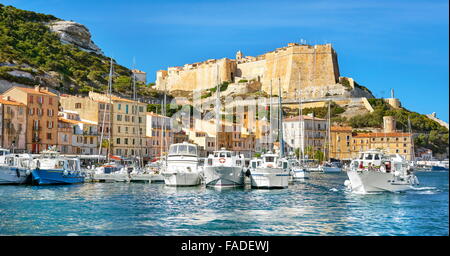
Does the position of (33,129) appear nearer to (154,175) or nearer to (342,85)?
(154,175)

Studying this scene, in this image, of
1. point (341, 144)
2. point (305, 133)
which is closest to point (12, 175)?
point (305, 133)

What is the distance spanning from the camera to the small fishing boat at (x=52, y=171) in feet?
113

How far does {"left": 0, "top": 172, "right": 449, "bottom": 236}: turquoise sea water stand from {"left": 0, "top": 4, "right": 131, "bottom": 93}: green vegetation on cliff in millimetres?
50038

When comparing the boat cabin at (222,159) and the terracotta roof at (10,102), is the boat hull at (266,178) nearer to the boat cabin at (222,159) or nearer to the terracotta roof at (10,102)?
the boat cabin at (222,159)

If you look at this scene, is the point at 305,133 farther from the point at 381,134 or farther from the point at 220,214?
the point at 220,214

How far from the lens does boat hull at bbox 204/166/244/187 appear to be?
32125 millimetres

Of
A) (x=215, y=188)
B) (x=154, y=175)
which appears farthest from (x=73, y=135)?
(x=215, y=188)

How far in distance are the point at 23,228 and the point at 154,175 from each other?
2492 centimetres

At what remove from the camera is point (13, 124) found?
48625 mm

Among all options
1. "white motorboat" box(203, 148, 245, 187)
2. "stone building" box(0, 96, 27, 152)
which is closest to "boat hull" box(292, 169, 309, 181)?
"white motorboat" box(203, 148, 245, 187)

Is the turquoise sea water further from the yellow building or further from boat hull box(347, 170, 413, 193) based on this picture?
the yellow building

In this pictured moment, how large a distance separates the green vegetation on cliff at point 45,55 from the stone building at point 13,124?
18.9m
